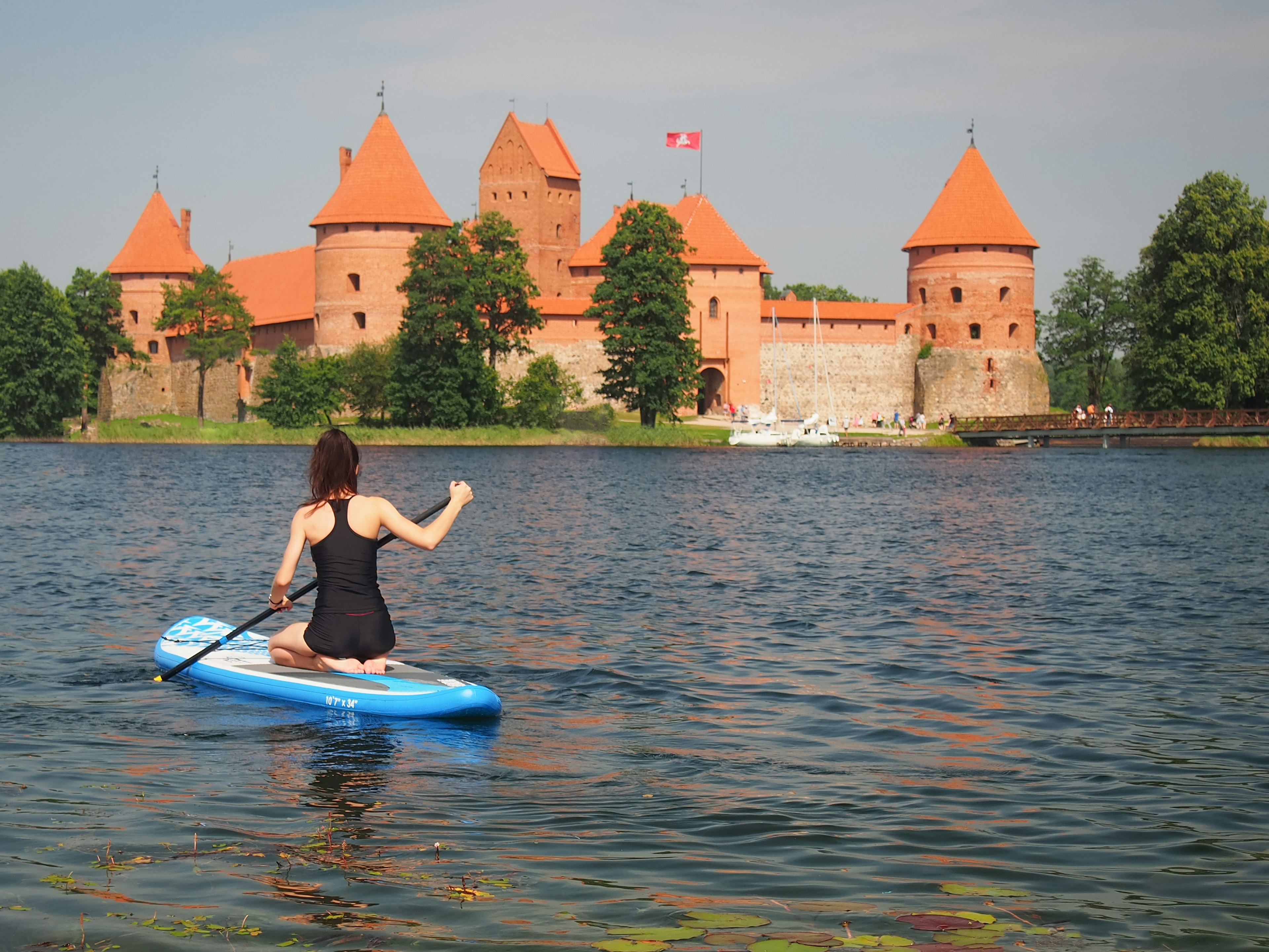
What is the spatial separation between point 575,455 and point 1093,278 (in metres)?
34.7

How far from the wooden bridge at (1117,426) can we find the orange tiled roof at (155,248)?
1514 inches

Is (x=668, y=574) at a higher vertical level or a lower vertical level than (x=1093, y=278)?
lower

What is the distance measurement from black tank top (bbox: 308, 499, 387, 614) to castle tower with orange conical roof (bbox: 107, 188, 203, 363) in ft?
216

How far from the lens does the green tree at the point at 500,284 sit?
51.8 meters

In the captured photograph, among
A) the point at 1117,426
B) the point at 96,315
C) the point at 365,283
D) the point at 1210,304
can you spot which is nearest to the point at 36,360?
the point at 96,315

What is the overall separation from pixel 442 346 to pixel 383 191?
13126 millimetres

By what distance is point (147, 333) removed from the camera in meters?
69.8

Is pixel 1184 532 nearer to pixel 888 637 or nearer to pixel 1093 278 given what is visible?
pixel 888 637

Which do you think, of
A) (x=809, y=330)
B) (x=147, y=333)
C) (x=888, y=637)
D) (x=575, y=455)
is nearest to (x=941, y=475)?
(x=575, y=455)

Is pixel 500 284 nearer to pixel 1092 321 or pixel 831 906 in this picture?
pixel 1092 321

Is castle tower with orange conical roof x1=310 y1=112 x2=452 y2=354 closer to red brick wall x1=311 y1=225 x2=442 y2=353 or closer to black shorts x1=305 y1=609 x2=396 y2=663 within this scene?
red brick wall x1=311 y1=225 x2=442 y2=353

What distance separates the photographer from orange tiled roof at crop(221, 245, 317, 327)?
6669 centimetres

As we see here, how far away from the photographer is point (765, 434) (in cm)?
5534

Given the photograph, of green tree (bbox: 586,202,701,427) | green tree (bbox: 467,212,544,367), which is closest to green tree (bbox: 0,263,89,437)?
green tree (bbox: 467,212,544,367)
